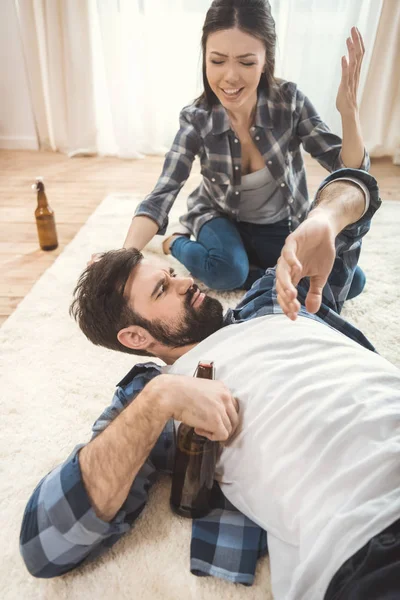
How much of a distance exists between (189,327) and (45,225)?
1.39 meters

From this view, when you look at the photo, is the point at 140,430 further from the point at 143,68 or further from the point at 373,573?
the point at 143,68

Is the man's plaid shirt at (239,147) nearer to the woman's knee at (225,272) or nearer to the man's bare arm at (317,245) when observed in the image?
the woman's knee at (225,272)

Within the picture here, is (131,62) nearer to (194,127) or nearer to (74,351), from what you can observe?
(194,127)

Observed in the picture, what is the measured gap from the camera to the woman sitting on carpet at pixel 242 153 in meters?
1.57

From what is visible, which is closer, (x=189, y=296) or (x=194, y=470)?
(x=194, y=470)

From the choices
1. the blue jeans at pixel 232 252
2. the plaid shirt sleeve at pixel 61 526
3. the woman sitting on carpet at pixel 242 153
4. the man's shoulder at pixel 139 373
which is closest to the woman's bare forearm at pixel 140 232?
the woman sitting on carpet at pixel 242 153

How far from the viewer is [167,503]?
1.15 metres

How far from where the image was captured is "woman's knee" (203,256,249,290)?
6.13 ft

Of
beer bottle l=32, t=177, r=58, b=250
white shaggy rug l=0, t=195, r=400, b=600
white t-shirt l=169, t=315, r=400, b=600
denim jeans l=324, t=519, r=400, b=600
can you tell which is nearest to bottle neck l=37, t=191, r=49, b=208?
beer bottle l=32, t=177, r=58, b=250

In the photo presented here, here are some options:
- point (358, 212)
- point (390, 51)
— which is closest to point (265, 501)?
point (358, 212)

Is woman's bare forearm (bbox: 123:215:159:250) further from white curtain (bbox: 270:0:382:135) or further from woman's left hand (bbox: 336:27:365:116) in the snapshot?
white curtain (bbox: 270:0:382:135)

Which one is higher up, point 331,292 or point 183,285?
point 183,285

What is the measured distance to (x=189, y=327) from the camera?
115cm

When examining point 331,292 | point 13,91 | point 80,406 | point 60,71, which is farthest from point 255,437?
point 13,91
